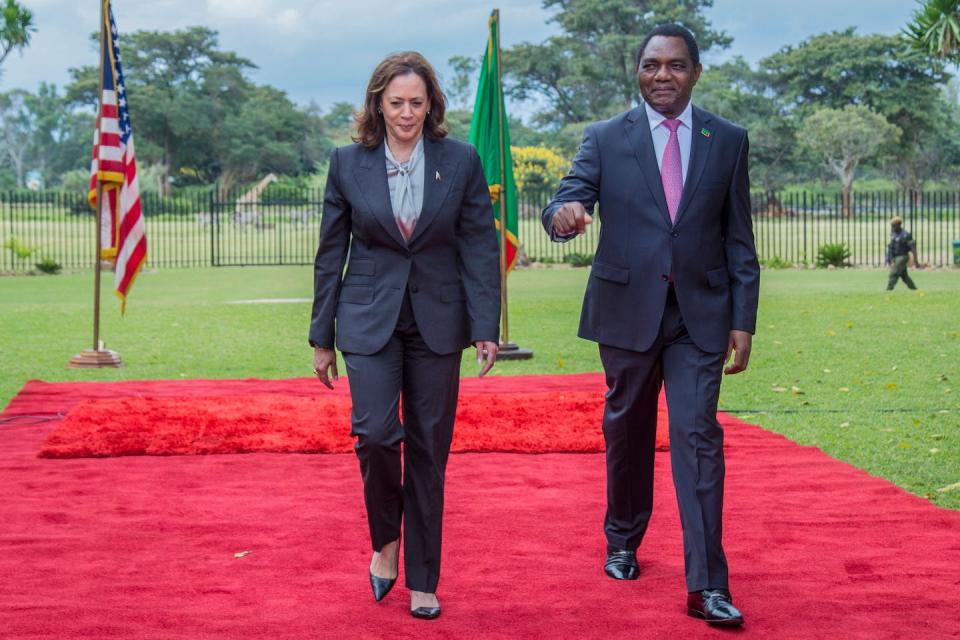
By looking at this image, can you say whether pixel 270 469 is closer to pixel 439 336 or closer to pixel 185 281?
pixel 439 336

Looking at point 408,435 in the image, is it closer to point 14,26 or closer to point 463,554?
point 463,554

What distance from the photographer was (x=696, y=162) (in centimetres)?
463

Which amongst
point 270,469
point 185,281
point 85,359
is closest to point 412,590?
point 270,469

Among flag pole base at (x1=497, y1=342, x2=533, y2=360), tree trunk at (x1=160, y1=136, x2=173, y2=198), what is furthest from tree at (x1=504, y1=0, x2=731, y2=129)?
flag pole base at (x1=497, y1=342, x2=533, y2=360)

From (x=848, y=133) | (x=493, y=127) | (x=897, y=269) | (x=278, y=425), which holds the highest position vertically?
(x=848, y=133)

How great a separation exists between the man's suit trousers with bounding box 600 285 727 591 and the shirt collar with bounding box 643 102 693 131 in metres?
0.62

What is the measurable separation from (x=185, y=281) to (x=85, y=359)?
1558 centimetres

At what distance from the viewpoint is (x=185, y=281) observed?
28125mm

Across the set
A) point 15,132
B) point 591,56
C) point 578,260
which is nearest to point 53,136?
point 15,132

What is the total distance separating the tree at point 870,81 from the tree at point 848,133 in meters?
1.09

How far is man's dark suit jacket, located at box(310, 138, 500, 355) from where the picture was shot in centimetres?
446

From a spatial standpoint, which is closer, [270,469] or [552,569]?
[552,569]

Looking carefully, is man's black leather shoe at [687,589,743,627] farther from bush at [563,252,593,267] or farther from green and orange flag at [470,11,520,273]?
bush at [563,252,593,267]

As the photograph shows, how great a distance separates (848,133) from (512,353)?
4445cm
